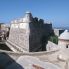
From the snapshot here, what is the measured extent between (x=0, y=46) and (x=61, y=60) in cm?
1195

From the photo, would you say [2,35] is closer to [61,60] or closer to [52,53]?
[52,53]

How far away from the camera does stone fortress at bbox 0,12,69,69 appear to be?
9.33m

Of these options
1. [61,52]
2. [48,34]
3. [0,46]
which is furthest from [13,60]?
[48,34]

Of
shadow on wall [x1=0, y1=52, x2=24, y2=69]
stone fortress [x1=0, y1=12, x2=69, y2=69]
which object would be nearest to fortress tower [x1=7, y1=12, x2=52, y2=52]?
stone fortress [x1=0, y1=12, x2=69, y2=69]

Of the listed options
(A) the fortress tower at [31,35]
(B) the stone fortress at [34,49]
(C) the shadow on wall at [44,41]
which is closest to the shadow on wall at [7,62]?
(B) the stone fortress at [34,49]

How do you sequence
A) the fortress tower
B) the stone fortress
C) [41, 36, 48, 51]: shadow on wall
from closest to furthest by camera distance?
the stone fortress
the fortress tower
[41, 36, 48, 51]: shadow on wall

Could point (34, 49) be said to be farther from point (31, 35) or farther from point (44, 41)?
point (44, 41)

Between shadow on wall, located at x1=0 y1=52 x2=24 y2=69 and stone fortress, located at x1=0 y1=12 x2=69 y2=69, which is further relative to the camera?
shadow on wall, located at x1=0 y1=52 x2=24 y2=69

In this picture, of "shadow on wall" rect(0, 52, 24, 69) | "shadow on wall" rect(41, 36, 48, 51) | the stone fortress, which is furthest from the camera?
"shadow on wall" rect(41, 36, 48, 51)

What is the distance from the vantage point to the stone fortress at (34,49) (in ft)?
30.6

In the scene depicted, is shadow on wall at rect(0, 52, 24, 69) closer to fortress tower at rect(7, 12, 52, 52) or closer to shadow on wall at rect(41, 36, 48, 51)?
fortress tower at rect(7, 12, 52, 52)

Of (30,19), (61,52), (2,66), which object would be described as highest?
(30,19)

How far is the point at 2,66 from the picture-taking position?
1019 cm

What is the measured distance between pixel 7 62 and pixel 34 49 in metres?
8.91
